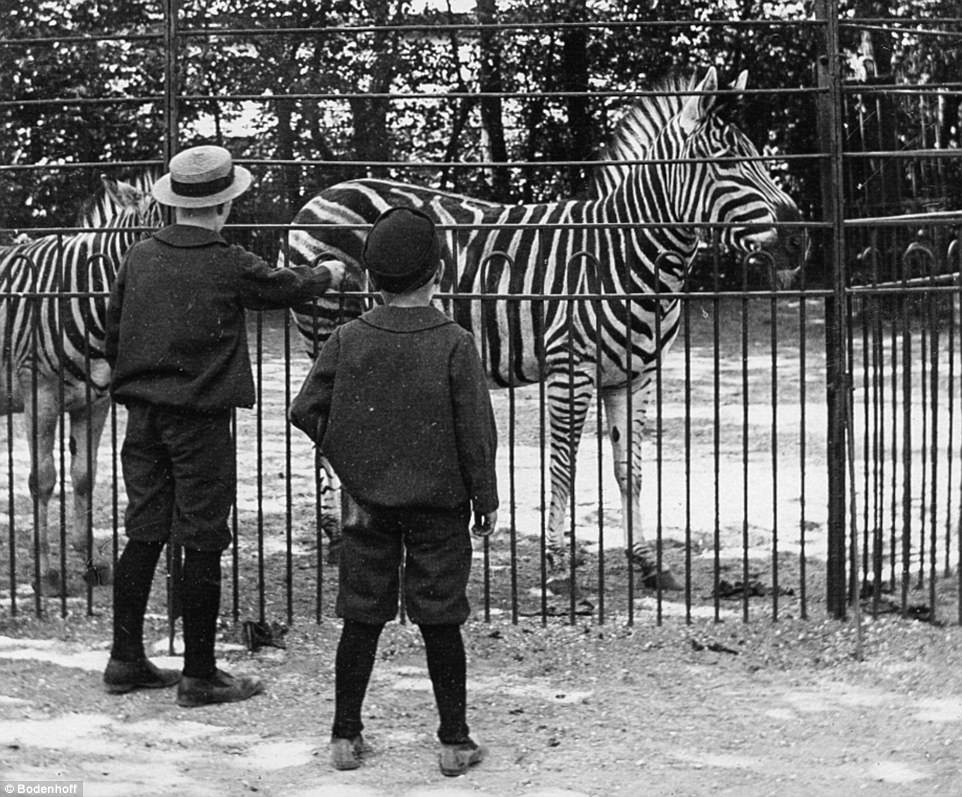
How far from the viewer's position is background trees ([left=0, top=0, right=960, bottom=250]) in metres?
12.4

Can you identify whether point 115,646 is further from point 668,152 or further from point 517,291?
point 668,152

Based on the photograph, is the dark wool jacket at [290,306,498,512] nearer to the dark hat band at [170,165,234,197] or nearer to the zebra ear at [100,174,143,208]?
the dark hat band at [170,165,234,197]

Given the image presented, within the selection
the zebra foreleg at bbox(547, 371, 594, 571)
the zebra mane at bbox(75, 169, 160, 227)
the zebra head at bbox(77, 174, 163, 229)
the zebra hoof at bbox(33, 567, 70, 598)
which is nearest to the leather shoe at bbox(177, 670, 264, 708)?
the zebra hoof at bbox(33, 567, 70, 598)

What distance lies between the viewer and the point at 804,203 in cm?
1437

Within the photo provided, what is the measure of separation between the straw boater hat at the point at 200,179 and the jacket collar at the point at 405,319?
0.94m

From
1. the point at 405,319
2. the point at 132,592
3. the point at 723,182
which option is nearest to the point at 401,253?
the point at 405,319

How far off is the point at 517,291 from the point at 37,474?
2529 mm

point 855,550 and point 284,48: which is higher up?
point 284,48

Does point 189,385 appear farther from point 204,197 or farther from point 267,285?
point 204,197

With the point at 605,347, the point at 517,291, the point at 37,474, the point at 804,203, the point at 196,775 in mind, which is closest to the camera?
the point at 196,775

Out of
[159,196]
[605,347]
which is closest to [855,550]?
[605,347]

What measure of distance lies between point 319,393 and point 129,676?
4.60 feet

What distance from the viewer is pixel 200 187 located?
5.06 meters

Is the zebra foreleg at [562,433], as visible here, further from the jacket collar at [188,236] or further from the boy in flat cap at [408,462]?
the boy in flat cap at [408,462]
